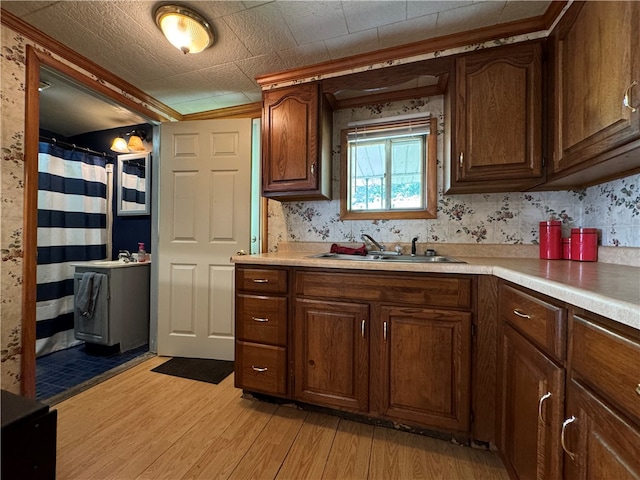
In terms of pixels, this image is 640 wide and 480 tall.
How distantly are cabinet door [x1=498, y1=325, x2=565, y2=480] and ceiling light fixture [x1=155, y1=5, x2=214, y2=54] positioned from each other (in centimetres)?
214

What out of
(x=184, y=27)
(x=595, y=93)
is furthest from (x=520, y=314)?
(x=184, y=27)

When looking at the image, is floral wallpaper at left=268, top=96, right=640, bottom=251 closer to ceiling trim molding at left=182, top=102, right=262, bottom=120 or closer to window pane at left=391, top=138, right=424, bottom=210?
window pane at left=391, top=138, right=424, bottom=210

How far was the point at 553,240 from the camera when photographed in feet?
5.16

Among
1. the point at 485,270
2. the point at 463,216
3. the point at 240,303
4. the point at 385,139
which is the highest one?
the point at 385,139

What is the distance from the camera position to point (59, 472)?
1151 mm

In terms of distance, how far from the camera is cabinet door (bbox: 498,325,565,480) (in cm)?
79

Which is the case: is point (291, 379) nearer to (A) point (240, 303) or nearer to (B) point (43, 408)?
(A) point (240, 303)

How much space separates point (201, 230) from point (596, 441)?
7.94 ft

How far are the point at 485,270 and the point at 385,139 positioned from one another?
123cm

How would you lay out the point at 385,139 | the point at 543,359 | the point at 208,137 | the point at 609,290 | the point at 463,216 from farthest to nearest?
the point at 208,137 → the point at 385,139 → the point at 463,216 → the point at 543,359 → the point at 609,290

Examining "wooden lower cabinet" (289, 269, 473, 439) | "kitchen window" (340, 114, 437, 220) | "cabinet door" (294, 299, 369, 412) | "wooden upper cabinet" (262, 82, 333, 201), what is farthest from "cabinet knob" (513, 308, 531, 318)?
"wooden upper cabinet" (262, 82, 333, 201)

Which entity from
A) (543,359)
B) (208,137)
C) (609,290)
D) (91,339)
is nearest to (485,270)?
(543,359)

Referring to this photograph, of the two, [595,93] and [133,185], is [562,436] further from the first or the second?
[133,185]

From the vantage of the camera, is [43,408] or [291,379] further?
[291,379]
